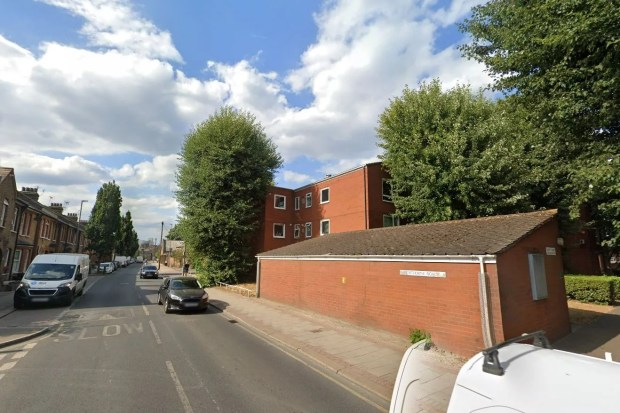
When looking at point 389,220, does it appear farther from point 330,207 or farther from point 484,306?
point 484,306

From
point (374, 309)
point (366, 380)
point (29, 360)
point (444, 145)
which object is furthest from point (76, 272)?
point (444, 145)

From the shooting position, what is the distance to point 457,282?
8.73 m

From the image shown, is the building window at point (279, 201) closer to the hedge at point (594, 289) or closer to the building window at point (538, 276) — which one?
the hedge at point (594, 289)

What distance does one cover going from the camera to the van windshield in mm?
15766

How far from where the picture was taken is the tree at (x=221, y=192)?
85.6ft

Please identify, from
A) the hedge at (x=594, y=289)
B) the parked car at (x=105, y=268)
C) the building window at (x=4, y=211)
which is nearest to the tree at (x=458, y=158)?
the hedge at (x=594, y=289)

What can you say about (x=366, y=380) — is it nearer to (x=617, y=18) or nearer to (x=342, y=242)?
(x=342, y=242)

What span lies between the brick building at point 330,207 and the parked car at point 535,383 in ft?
68.0

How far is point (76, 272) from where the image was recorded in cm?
1728

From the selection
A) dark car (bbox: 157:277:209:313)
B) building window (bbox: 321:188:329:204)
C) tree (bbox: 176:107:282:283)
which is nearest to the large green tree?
dark car (bbox: 157:277:209:313)

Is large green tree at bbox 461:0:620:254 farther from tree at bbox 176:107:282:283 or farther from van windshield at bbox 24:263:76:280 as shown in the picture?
van windshield at bbox 24:263:76:280

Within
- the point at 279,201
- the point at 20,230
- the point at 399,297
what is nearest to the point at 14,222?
the point at 20,230

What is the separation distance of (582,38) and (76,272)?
2216cm

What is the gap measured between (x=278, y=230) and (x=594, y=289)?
2294 cm
